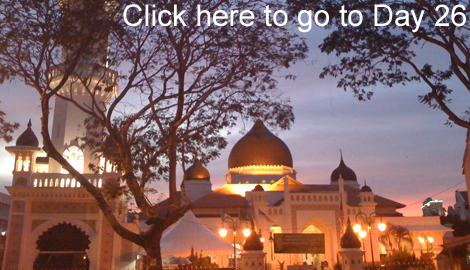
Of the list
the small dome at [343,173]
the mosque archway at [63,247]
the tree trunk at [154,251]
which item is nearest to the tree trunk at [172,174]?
the tree trunk at [154,251]

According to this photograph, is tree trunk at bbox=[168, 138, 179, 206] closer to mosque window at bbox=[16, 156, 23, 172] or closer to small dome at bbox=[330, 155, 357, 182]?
mosque window at bbox=[16, 156, 23, 172]

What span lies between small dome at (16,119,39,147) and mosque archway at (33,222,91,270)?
3.90 meters

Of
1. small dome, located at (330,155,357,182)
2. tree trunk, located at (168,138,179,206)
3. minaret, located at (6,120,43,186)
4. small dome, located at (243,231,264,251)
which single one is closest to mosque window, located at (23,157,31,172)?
minaret, located at (6,120,43,186)

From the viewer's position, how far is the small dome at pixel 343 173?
42781mm

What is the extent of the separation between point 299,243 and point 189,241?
6.59 meters

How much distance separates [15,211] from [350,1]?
16.3 m

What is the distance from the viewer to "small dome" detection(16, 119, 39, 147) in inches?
809

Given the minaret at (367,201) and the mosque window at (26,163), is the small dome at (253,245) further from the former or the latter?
the minaret at (367,201)

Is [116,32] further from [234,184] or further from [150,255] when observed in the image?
[234,184]

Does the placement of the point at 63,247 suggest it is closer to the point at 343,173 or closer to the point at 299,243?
the point at 299,243

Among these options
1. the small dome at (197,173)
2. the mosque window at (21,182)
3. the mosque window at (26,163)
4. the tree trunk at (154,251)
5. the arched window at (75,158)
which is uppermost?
the small dome at (197,173)

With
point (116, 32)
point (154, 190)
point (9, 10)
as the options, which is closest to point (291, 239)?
point (154, 190)

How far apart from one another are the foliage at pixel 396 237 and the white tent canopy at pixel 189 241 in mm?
15563

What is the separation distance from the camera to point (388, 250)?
30828 millimetres
